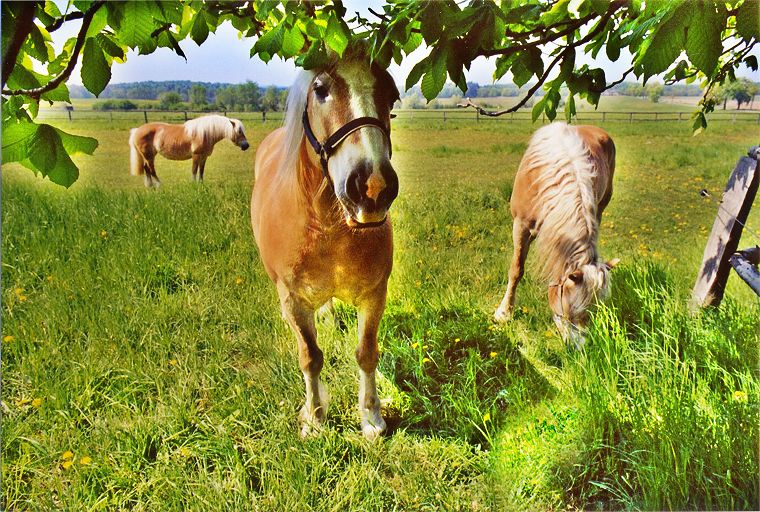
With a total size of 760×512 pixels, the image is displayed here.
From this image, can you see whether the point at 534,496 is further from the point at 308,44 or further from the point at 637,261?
the point at 308,44

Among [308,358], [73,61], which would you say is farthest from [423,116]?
[73,61]

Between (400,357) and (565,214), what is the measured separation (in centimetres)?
98

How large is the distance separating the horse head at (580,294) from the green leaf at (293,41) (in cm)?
139

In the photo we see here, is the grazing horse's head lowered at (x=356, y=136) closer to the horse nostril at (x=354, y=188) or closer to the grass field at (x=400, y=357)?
the horse nostril at (x=354, y=188)

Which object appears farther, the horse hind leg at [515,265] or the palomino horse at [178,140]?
the horse hind leg at [515,265]

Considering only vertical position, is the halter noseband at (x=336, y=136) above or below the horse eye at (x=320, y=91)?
below

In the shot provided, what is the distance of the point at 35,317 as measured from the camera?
1.59 meters

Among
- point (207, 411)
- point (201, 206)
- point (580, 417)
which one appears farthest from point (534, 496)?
point (201, 206)

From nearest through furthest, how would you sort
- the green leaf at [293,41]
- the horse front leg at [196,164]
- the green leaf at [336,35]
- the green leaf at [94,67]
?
the green leaf at [94,67] → the green leaf at [336,35] → the green leaf at [293,41] → the horse front leg at [196,164]

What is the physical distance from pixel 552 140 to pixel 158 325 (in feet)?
6.18

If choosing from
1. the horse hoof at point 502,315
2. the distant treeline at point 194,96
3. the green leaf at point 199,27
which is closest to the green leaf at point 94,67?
the green leaf at point 199,27

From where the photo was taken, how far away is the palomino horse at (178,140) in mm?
1651

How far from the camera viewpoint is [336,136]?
1.04m

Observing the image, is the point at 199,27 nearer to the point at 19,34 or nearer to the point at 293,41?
the point at 293,41
